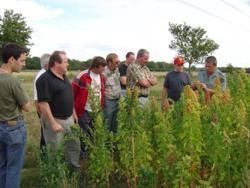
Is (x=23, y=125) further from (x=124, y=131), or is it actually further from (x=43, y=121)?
(x=124, y=131)

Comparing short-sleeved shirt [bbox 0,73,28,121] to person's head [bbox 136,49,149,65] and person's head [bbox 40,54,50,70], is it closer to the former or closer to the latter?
person's head [bbox 40,54,50,70]

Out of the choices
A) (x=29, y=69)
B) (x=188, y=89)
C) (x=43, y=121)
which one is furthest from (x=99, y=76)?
(x=29, y=69)

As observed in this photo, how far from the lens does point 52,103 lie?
567 cm

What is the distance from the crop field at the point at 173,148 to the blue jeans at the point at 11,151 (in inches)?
11.9

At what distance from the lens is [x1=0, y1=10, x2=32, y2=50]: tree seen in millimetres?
53281

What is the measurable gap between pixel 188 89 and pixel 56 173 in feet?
5.83

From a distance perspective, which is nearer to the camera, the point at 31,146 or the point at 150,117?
the point at 150,117

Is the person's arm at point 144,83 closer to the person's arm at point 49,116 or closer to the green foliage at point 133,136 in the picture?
the person's arm at point 49,116

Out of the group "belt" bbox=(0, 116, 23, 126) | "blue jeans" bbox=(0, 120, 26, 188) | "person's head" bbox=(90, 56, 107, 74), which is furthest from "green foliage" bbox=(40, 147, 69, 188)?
"person's head" bbox=(90, 56, 107, 74)

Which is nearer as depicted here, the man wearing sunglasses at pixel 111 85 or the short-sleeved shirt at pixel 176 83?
the man wearing sunglasses at pixel 111 85

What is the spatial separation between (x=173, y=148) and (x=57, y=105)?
6.16 feet

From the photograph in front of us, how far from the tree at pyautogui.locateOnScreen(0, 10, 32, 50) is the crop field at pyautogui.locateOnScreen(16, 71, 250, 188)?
49.3 metres

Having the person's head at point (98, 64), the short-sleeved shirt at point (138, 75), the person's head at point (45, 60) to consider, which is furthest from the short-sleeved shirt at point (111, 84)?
the person's head at point (45, 60)

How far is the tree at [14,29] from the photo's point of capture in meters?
53.3
